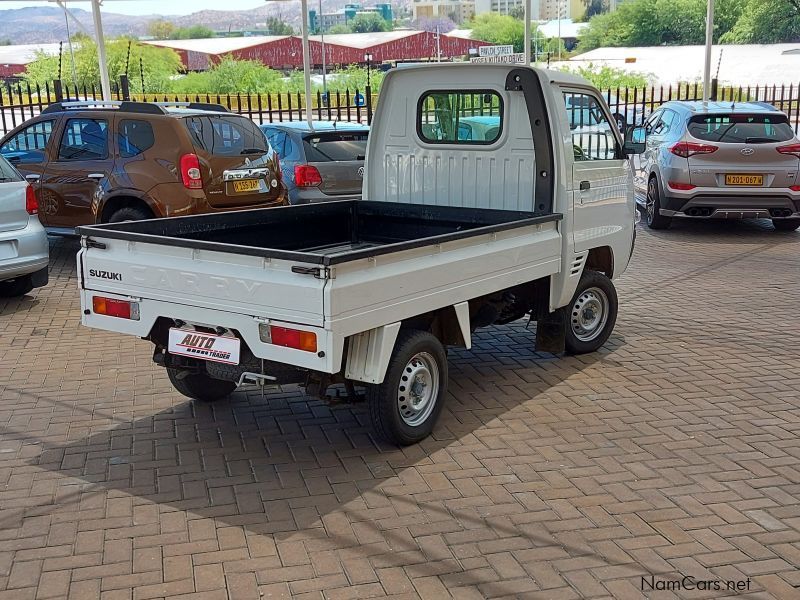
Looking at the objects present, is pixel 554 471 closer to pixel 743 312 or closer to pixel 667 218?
pixel 743 312

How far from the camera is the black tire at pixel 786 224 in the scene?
42.6 ft

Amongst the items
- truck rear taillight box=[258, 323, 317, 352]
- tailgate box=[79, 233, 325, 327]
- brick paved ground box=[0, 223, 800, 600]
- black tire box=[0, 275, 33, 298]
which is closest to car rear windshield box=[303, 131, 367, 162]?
black tire box=[0, 275, 33, 298]

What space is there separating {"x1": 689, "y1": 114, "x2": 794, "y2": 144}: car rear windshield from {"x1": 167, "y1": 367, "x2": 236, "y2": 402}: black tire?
28.6 ft

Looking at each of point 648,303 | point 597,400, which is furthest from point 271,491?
point 648,303

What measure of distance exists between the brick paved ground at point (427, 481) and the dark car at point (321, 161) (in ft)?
12.6

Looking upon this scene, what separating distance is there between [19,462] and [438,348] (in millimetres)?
2518

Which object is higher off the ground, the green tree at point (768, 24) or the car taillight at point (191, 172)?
the green tree at point (768, 24)

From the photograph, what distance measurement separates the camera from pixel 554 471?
4996mm

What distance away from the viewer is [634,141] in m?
7.82

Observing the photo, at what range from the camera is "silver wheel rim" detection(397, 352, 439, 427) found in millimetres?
5223

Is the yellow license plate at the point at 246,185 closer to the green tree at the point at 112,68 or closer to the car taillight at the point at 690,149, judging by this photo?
the car taillight at the point at 690,149

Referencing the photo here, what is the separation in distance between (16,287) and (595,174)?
19.5ft

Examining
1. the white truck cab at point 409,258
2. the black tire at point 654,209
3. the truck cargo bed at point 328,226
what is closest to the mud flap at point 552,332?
the white truck cab at point 409,258

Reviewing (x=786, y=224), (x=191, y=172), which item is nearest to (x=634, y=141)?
(x=191, y=172)
